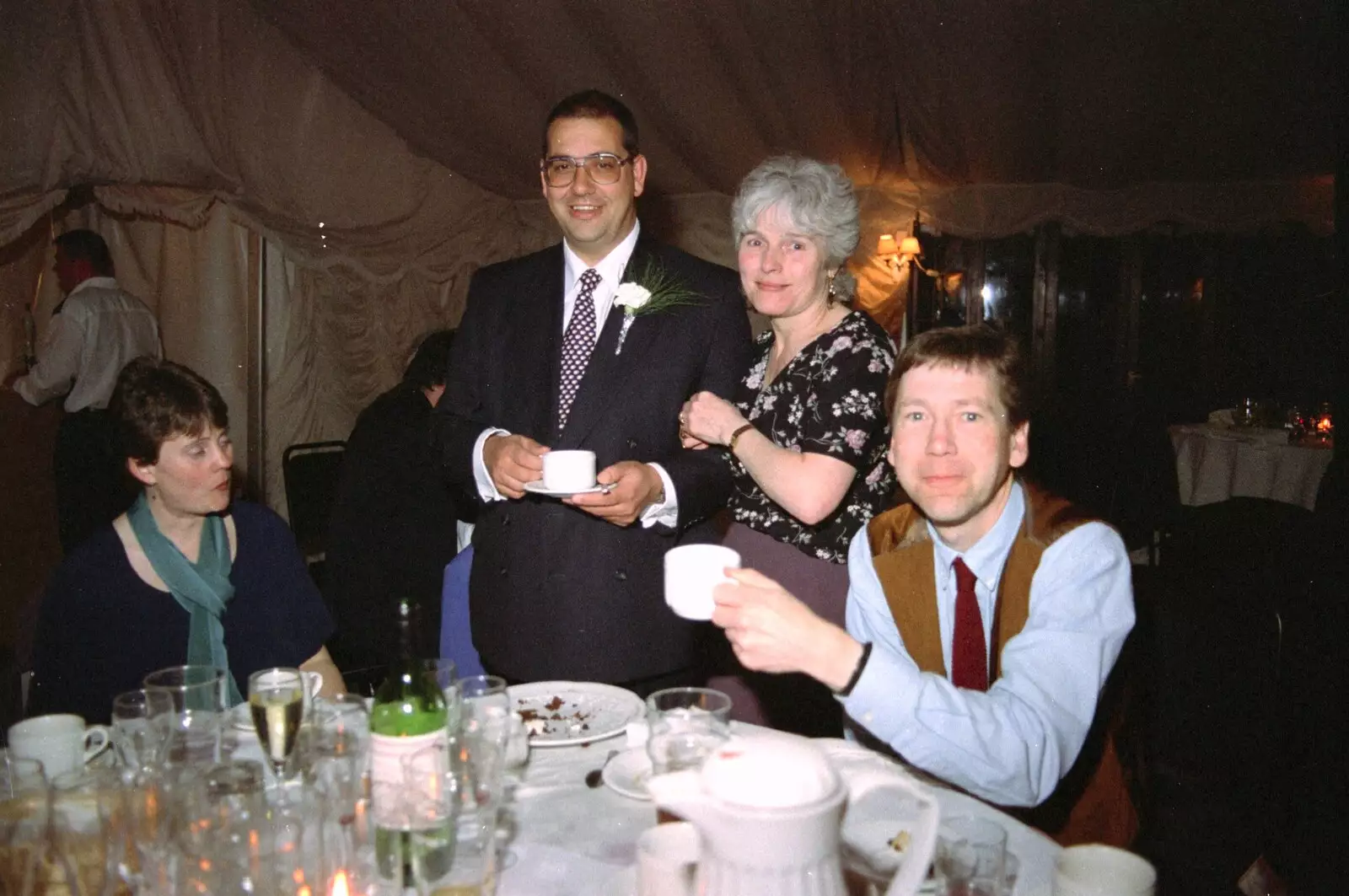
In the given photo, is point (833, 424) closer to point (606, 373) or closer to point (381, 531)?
point (606, 373)

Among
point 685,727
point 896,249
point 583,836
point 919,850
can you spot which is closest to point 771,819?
point 919,850

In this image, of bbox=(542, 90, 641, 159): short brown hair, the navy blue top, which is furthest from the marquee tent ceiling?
the navy blue top

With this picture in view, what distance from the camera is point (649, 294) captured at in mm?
2385

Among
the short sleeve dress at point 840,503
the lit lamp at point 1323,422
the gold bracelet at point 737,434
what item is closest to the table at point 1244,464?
the lit lamp at point 1323,422

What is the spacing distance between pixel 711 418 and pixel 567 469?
0.51m

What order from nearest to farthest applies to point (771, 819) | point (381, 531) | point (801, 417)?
point (771, 819)
point (801, 417)
point (381, 531)

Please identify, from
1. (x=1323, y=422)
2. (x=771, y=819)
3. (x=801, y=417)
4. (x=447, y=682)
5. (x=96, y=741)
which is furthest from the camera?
(x=1323, y=422)

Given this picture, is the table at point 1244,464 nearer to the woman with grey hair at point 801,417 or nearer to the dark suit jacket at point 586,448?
the woman with grey hair at point 801,417

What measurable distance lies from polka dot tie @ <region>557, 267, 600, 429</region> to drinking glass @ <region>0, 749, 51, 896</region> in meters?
1.49

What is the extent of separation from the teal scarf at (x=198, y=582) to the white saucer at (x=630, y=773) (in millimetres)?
1272

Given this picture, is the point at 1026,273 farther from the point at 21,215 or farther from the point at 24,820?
the point at 24,820

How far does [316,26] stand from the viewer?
20.5ft

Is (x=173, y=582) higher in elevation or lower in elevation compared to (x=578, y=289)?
lower

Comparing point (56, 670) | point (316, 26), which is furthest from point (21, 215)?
point (56, 670)
